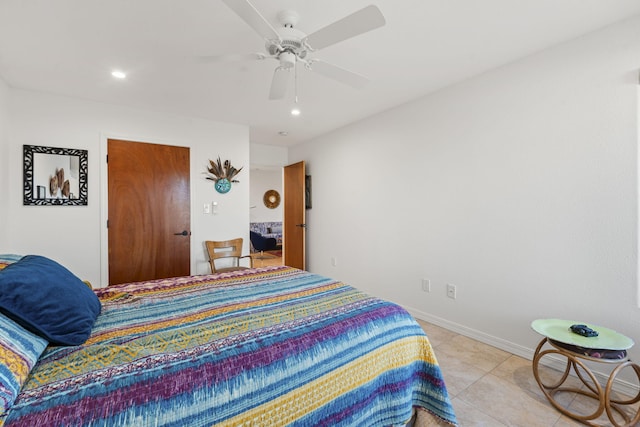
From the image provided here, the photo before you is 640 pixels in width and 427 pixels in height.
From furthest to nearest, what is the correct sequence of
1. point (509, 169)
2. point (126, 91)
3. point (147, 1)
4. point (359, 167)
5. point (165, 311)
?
point (359, 167) → point (126, 91) → point (509, 169) → point (147, 1) → point (165, 311)

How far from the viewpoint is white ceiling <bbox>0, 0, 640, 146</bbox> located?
171 centimetres

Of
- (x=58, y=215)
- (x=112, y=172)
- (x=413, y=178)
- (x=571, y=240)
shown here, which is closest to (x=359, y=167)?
(x=413, y=178)

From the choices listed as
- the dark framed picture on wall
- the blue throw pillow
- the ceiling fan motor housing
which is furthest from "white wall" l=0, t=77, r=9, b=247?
the dark framed picture on wall

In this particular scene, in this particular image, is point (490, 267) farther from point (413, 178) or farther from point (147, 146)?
point (147, 146)

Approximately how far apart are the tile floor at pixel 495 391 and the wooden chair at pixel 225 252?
258 cm

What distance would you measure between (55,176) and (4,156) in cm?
38

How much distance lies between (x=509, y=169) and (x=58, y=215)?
427 cm

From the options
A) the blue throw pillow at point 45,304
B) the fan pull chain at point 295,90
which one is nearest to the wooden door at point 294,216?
the fan pull chain at point 295,90

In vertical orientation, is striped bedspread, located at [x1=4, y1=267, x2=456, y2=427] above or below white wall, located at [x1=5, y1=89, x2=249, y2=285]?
below

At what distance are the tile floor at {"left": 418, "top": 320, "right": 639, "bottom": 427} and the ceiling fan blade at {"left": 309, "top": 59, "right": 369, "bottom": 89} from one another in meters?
2.15

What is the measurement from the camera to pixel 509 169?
7.79 feet

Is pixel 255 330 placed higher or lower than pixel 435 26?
lower

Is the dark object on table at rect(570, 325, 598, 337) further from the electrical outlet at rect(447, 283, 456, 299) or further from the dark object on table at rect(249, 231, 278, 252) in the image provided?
the dark object on table at rect(249, 231, 278, 252)

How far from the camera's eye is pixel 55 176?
2891 mm
